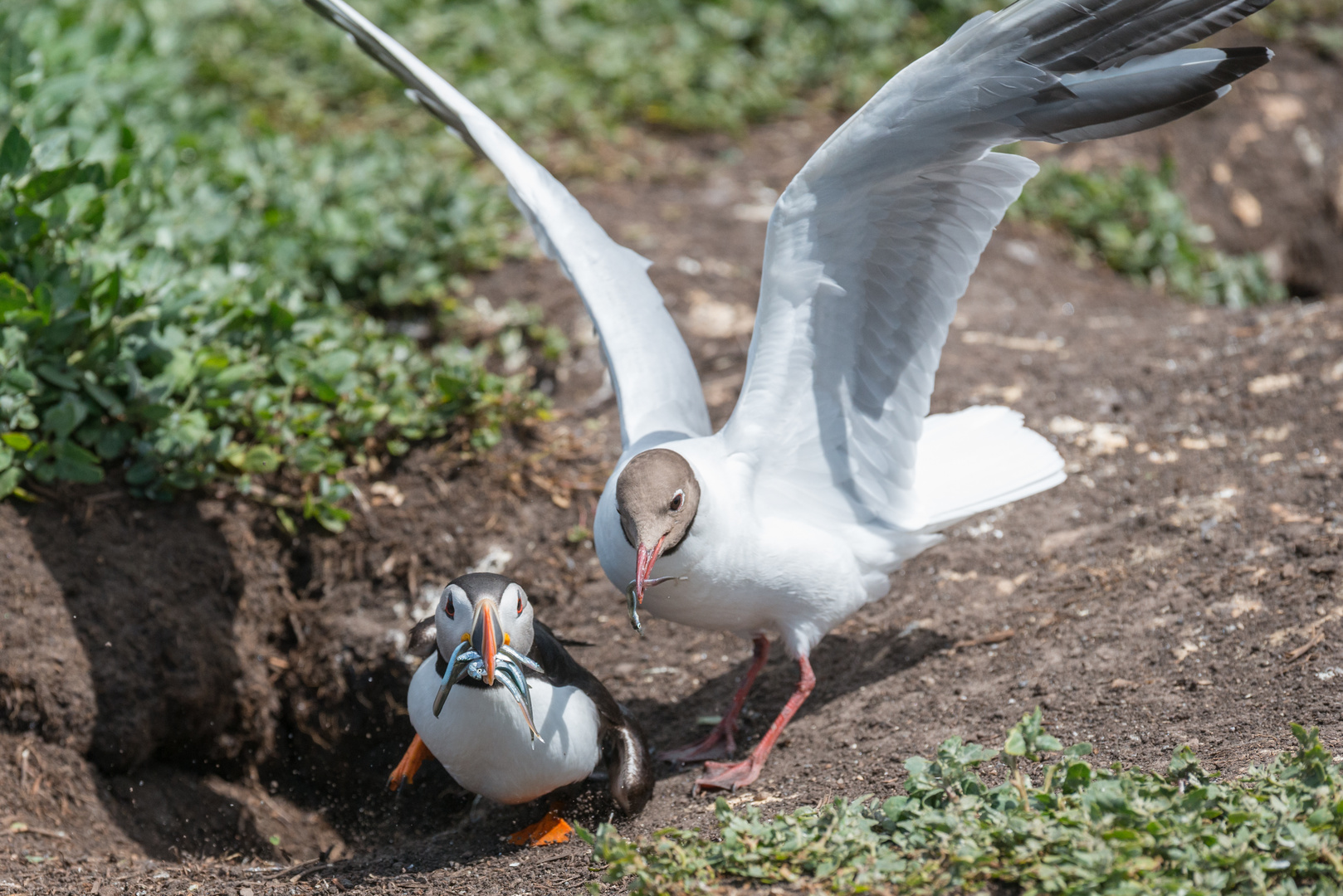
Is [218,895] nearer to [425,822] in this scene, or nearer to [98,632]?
[425,822]

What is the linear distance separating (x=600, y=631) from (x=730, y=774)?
3.63 feet

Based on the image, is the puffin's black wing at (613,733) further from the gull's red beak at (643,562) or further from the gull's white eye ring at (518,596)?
the gull's red beak at (643,562)

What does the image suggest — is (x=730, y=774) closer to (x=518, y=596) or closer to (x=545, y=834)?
(x=545, y=834)

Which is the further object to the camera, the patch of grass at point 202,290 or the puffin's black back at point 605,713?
the patch of grass at point 202,290

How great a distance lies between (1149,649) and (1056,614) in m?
0.38

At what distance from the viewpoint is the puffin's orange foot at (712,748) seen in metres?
3.64

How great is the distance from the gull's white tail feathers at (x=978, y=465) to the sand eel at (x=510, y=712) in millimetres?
1345

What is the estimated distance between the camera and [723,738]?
3.68m

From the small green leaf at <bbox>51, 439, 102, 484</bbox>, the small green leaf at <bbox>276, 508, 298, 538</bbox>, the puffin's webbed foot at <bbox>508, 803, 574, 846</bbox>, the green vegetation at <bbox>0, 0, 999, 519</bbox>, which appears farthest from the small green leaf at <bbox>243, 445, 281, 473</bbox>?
the puffin's webbed foot at <bbox>508, 803, 574, 846</bbox>

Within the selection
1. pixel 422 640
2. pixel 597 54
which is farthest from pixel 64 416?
pixel 597 54

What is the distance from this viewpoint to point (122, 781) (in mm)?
3807

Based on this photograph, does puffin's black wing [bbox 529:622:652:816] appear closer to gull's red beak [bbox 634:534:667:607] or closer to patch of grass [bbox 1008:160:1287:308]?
gull's red beak [bbox 634:534:667:607]

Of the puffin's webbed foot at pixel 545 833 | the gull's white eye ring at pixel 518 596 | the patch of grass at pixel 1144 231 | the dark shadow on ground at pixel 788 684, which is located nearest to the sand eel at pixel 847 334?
the dark shadow on ground at pixel 788 684

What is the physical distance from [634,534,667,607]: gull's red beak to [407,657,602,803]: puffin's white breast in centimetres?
43
